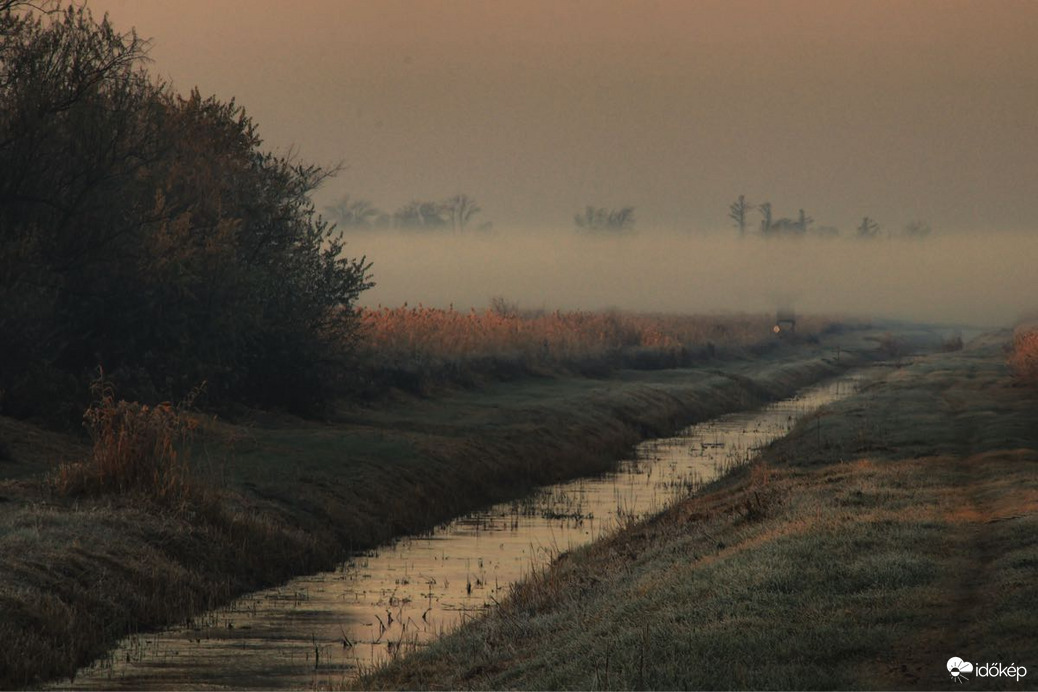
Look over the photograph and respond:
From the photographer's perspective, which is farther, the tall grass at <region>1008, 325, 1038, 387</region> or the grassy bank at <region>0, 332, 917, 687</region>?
the tall grass at <region>1008, 325, 1038, 387</region>

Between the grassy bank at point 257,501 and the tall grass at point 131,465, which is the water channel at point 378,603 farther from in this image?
the tall grass at point 131,465

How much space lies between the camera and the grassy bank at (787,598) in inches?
485

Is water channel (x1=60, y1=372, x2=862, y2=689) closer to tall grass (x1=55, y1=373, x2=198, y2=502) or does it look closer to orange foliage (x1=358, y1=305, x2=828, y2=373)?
tall grass (x1=55, y1=373, x2=198, y2=502)

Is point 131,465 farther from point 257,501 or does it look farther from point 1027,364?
point 1027,364

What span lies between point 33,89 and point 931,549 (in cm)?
2109

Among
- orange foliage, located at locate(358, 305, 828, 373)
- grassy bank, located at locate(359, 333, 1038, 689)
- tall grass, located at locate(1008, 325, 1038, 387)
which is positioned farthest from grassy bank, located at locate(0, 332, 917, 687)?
tall grass, located at locate(1008, 325, 1038, 387)

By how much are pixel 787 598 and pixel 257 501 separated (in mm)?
13095

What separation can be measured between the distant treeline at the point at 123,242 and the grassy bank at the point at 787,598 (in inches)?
513

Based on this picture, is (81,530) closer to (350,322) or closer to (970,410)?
(350,322)

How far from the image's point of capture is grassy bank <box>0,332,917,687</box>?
17734 mm

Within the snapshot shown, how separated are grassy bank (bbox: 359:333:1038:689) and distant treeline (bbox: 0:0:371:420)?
1303cm

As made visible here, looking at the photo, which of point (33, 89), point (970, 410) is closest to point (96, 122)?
point (33, 89)

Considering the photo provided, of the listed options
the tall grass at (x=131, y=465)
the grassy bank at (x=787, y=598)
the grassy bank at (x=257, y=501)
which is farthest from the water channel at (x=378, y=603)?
the tall grass at (x=131, y=465)

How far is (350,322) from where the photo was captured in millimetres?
41031
